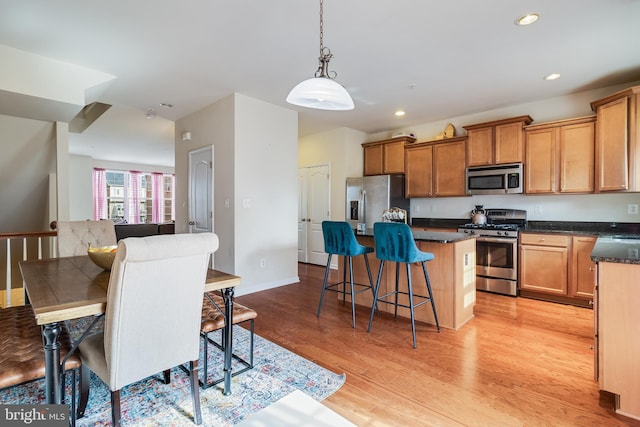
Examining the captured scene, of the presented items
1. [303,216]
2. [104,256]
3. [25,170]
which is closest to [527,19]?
[104,256]

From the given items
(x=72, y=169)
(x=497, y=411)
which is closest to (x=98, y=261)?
(x=497, y=411)

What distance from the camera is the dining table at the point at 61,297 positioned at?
1225mm

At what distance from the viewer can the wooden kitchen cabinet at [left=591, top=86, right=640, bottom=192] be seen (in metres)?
3.13

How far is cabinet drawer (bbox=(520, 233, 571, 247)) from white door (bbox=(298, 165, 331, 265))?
10.1 ft

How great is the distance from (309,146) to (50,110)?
12.7 feet

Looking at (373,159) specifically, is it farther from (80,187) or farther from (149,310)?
(80,187)

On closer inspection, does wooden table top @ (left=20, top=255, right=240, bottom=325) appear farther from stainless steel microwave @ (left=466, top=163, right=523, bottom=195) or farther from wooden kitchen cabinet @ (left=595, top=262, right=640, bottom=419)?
stainless steel microwave @ (left=466, top=163, right=523, bottom=195)

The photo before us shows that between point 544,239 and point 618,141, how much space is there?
1.26m

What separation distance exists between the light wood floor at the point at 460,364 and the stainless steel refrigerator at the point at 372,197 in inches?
79.5

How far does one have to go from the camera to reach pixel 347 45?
2.75 metres

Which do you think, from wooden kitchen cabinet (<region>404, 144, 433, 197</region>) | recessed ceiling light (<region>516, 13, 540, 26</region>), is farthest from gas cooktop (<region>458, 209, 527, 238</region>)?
recessed ceiling light (<region>516, 13, 540, 26</region>)

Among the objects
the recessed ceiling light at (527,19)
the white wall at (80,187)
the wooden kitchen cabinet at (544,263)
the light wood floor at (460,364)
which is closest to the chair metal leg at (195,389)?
the light wood floor at (460,364)

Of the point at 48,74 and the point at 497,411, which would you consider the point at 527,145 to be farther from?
the point at 48,74

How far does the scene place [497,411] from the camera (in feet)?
5.68
